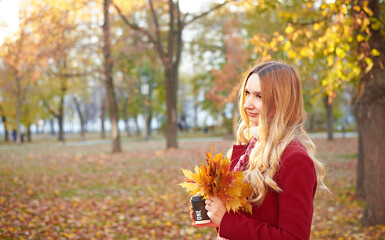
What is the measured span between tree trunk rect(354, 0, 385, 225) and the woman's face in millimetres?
4620

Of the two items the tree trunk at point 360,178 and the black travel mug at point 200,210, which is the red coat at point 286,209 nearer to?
the black travel mug at point 200,210

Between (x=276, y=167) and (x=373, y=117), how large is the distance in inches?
205

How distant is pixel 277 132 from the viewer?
2029mm

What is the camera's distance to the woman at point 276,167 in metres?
1.88

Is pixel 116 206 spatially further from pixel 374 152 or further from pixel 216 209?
pixel 216 209

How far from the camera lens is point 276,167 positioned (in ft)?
6.53

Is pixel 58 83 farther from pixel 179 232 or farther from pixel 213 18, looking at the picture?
pixel 179 232

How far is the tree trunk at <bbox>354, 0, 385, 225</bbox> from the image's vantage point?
20.3ft

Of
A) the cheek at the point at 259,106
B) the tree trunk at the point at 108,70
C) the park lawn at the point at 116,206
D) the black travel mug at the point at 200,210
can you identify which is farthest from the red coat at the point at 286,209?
the tree trunk at the point at 108,70

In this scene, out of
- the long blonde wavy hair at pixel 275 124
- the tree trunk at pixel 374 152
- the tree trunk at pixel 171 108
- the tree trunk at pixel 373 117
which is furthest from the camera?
the tree trunk at pixel 171 108

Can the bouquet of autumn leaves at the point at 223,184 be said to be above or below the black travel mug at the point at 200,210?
above

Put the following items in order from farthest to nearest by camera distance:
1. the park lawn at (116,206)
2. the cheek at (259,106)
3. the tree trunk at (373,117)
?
the park lawn at (116,206) < the tree trunk at (373,117) < the cheek at (259,106)

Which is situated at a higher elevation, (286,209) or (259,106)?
(259,106)

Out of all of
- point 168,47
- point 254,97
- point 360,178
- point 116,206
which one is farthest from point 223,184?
point 168,47
